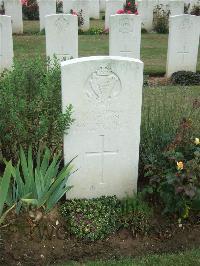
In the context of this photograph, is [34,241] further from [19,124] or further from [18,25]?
[18,25]

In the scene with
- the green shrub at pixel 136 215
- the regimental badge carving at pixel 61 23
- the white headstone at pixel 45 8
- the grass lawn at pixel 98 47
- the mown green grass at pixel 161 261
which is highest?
the white headstone at pixel 45 8

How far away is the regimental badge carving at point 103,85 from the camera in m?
3.97

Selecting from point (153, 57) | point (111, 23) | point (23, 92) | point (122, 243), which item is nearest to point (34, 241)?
point (122, 243)

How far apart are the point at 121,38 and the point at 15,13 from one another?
7390 mm

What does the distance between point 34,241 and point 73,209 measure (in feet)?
1.69

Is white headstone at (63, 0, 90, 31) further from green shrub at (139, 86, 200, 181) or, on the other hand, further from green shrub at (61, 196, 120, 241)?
green shrub at (61, 196, 120, 241)

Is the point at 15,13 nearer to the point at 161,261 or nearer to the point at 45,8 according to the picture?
the point at 45,8

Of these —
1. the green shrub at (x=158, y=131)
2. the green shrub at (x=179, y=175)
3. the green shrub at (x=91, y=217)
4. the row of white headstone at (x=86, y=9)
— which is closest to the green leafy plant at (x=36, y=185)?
the green shrub at (x=91, y=217)

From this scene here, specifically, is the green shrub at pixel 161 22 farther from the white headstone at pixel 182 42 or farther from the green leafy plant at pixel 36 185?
the green leafy plant at pixel 36 185

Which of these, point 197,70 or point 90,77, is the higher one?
point 90,77

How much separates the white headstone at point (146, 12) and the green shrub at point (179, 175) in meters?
12.4

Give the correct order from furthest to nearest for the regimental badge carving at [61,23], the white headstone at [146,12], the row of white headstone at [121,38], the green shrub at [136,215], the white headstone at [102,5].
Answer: the white headstone at [102,5] < the white headstone at [146,12] < the row of white headstone at [121,38] < the regimental badge carving at [61,23] < the green shrub at [136,215]

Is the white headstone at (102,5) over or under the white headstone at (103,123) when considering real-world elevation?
over

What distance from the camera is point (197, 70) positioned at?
10.5m
